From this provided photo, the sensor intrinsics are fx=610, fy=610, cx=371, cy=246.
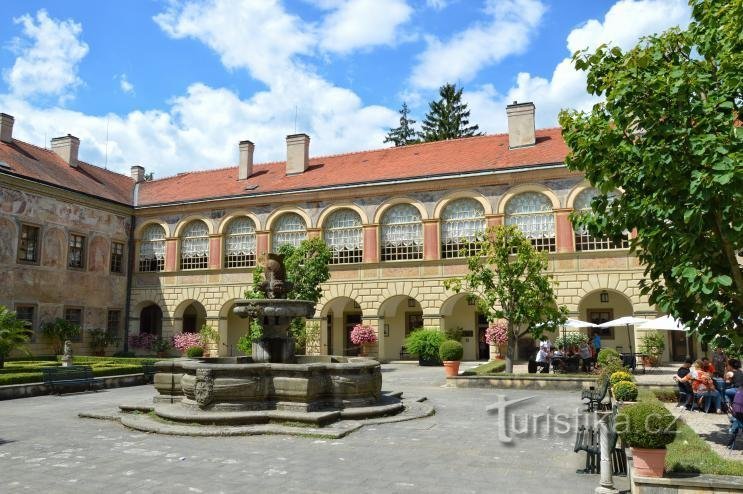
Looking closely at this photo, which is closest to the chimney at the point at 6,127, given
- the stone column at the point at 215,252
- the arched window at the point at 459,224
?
the stone column at the point at 215,252

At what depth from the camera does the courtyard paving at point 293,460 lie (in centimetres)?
694

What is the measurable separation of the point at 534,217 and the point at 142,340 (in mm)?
20468

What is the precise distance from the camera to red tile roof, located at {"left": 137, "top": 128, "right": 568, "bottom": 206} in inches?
1066

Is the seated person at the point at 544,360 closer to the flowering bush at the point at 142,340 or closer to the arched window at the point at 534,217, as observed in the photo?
the arched window at the point at 534,217

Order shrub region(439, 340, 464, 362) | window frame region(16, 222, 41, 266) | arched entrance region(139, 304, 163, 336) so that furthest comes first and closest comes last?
arched entrance region(139, 304, 163, 336)
window frame region(16, 222, 41, 266)
shrub region(439, 340, 464, 362)

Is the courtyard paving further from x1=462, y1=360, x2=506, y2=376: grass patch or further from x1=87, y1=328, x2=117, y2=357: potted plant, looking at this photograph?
x1=87, y1=328, x2=117, y2=357: potted plant

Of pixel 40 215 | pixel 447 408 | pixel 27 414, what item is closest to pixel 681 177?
pixel 447 408

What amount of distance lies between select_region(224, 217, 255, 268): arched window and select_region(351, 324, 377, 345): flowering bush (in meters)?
6.70

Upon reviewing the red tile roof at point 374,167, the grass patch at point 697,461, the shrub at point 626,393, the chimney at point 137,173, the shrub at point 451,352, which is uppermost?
the chimney at point 137,173

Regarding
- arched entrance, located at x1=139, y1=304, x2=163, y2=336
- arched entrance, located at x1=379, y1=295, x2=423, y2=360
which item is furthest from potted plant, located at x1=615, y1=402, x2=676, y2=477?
arched entrance, located at x1=139, y1=304, x2=163, y2=336

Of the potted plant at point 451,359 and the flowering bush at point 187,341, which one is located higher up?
the flowering bush at point 187,341

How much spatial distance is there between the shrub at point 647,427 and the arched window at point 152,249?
1156 inches

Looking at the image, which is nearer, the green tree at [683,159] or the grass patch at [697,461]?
the grass patch at [697,461]

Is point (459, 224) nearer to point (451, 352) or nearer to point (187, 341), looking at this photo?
point (451, 352)
